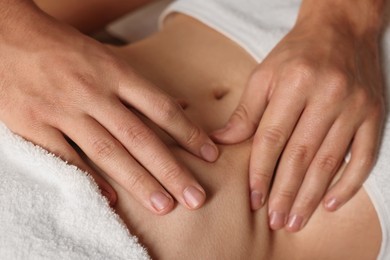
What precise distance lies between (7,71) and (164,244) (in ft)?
1.20

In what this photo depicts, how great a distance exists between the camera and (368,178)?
96 centimetres

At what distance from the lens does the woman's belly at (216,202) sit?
842mm

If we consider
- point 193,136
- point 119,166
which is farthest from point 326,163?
point 119,166

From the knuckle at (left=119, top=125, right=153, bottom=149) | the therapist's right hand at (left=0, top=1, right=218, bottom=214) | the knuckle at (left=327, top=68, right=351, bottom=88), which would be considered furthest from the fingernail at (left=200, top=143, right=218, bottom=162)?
the knuckle at (left=327, top=68, right=351, bottom=88)

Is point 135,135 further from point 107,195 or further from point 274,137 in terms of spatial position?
point 274,137

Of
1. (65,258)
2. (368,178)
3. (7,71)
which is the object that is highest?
(7,71)

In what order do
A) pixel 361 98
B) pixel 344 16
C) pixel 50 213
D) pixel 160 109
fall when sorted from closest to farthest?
1. pixel 50 213
2. pixel 160 109
3. pixel 361 98
4. pixel 344 16

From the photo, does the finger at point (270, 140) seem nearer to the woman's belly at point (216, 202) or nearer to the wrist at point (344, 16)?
the woman's belly at point (216, 202)

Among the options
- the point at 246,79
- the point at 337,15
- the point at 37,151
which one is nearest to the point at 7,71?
the point at 37,151

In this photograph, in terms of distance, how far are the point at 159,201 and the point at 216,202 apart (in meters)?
0.11

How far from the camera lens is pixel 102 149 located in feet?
2.71

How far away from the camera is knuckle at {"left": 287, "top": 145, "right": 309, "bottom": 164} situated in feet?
3.06

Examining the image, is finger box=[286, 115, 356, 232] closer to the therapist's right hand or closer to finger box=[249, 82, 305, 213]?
finger box=[249, 82, 305, 213]

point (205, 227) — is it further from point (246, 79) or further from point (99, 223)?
point (246, 79)
